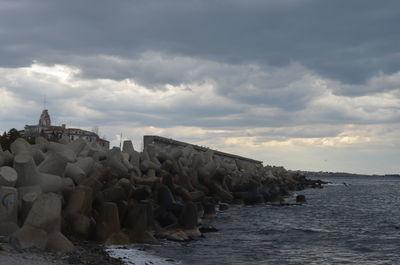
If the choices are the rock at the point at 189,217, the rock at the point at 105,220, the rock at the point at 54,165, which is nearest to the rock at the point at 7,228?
the rock at the point at 105,220

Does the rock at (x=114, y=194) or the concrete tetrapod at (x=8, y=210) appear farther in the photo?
the rock at (x=114, y=194)

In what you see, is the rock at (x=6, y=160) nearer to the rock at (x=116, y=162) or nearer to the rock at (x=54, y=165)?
the rock at (x=54, y=165)

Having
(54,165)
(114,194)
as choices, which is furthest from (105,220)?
(54,165)

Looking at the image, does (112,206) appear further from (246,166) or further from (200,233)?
(246,166)

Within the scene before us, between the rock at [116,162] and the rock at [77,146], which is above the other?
the rock at [77,146]

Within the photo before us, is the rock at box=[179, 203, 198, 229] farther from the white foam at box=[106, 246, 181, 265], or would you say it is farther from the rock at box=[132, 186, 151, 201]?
the white foam at box=[106, 246, 181, 265]

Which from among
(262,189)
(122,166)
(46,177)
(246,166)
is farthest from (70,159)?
(246,166)

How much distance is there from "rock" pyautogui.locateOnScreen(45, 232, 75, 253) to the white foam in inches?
41.7

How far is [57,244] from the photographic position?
8680 millimetres

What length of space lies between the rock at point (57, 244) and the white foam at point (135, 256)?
3.48 feet

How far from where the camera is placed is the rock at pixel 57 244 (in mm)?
8609

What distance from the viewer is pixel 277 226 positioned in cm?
1791

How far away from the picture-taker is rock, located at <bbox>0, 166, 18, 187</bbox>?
994 cm

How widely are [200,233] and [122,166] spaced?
3.80 meters
